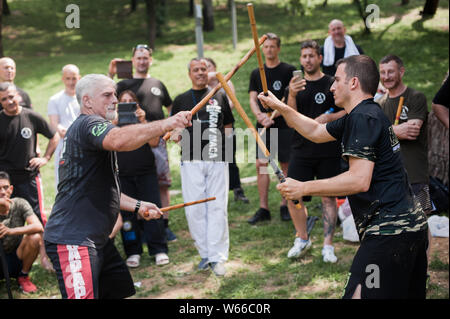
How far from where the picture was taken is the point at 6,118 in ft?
18.9

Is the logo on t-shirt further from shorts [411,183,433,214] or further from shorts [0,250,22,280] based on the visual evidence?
shorts [411,183,433,214]

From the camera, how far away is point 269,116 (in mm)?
6582

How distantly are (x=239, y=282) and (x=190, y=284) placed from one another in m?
0.53

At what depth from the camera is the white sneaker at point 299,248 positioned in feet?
18.7

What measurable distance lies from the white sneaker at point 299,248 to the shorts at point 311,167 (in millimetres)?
706

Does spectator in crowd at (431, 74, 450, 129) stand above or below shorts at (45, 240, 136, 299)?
above

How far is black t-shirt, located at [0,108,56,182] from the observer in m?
5.74

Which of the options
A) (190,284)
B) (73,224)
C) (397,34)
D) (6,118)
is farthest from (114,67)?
(397,34)

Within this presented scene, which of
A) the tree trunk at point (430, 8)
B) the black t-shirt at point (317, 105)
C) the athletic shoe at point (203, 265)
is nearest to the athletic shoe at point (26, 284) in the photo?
the athletic shoe at point (203, 265)

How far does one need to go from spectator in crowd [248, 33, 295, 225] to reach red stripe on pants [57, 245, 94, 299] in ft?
10.9

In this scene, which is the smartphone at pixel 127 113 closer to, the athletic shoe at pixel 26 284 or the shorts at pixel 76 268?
the athletic shoe at pixel 26 284

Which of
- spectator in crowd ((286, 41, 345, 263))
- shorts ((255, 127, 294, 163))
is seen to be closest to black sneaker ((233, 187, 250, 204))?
shorts ((255, 127, 294, 163))

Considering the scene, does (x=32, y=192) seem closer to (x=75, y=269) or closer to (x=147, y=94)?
(x=147, y=94)

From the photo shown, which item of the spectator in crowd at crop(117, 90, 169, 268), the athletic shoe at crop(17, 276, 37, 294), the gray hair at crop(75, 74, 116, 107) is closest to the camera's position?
the gray hair at crop(75, 74, 116, 107)
